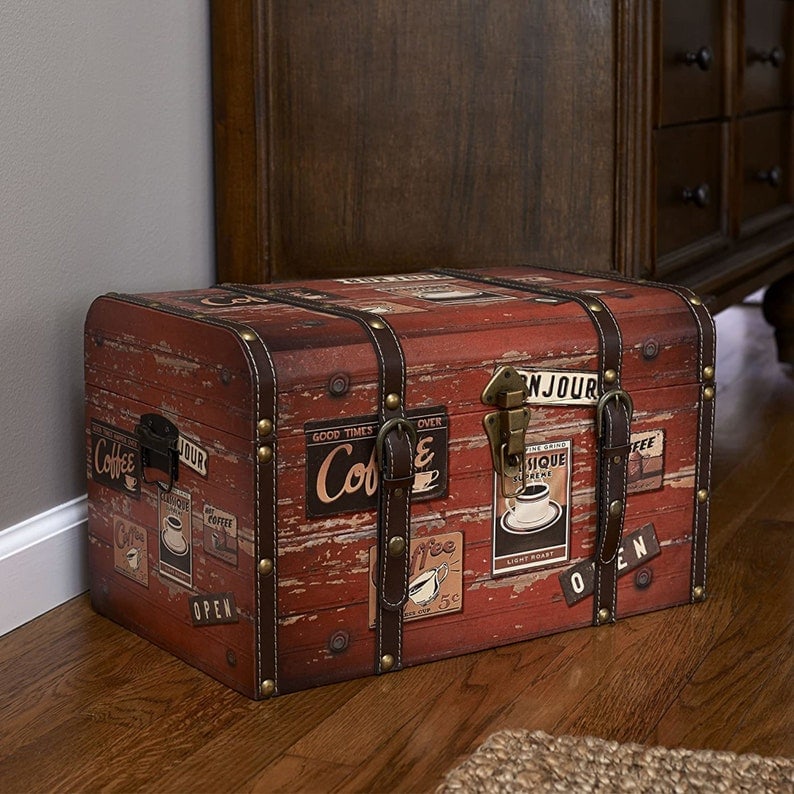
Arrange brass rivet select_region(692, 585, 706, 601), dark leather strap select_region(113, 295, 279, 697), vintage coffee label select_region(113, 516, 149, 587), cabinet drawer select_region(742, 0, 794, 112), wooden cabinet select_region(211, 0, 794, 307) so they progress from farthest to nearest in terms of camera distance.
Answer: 1. cabinet drawer select_region(742, 0, 794, 112)
2. wooden cabinet select_region(211, 0, 794, 307)
3. brass rivet select_region(692, 585, 706, 601)
4. vintage coffee label select_region(113, 516, 149, 587)
5. dark leather strap select_region(113, 295, 279, 697)

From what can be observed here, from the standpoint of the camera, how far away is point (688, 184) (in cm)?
193

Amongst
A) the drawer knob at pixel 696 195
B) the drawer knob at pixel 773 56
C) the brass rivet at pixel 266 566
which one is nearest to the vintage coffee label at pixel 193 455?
the brass rivet at pixel 266 566

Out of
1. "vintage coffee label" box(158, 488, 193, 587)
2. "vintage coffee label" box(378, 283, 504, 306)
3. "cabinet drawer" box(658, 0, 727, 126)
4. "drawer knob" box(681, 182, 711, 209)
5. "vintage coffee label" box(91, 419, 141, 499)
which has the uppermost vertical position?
"cabinet drawer" box(658, 0, 727, 126)

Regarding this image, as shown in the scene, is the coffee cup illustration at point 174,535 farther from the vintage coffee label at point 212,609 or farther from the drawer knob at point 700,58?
the drawer knob at point 700,58

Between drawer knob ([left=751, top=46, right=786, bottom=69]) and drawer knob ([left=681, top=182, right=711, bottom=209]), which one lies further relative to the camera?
drawer knob ([left=751, top=46, right=786, bottom=69])

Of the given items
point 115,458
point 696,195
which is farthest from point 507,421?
point 696,195

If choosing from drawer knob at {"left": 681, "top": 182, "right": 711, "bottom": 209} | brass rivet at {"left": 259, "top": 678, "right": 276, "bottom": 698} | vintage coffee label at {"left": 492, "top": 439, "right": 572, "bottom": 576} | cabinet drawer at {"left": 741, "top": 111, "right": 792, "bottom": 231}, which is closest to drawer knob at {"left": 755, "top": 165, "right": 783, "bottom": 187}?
cabinet drawer at {"left": 741, "top": 111, "right": 792, "bottom": 231}

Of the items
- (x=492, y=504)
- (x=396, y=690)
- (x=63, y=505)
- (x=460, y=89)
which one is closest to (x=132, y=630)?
(x=63, y=505)

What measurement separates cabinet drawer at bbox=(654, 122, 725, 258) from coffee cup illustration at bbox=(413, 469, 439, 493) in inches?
27.9

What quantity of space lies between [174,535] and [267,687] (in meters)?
0.20

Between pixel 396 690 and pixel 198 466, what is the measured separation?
30 centimetres

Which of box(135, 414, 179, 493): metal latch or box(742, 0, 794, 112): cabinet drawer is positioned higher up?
box(742, 0, 794, 112): cabinet drawer

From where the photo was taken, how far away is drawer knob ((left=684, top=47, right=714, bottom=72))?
1.85 m

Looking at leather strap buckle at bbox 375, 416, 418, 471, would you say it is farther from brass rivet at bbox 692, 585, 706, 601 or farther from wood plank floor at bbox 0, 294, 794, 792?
brass rivet at bbox 692, 585, 706, 601
